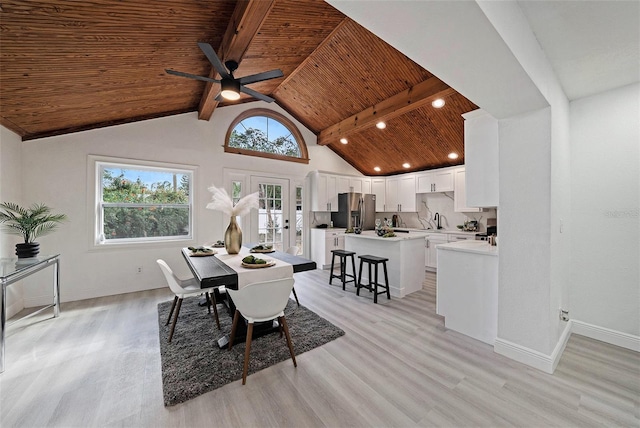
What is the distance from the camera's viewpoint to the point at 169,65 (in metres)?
2.89

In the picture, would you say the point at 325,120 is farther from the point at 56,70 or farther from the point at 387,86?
the point at 56,70

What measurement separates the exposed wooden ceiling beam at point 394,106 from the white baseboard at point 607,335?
310 centimetres

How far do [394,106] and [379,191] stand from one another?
2897mm

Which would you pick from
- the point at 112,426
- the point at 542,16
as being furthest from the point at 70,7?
the point at 542,16

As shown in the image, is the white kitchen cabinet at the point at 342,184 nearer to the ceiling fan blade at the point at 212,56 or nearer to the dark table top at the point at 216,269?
the dark table top at the point at 216,269

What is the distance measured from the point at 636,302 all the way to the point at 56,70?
19.2 ft

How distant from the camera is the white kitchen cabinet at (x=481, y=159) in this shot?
2.42 meters

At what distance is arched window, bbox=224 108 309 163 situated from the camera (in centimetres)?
509

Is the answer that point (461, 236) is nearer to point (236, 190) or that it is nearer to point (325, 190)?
point (325, 190)

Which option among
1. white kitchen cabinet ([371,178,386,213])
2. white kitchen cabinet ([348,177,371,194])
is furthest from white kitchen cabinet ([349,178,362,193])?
white kitchen cabinet ([371,178,386,213])

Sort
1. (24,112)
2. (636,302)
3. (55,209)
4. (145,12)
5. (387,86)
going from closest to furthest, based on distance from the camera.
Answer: (145,12) < (636,302) < (24,112) < (55,209) < (387,86)

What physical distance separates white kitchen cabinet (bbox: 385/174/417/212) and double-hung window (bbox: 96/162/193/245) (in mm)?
4756

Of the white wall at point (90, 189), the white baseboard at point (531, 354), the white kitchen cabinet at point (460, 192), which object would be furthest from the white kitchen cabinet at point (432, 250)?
the white wall at point (90, 189)

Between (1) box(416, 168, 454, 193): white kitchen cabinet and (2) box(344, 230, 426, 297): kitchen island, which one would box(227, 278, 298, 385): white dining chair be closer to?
(2) box(344, 230, 426, 297): kitchen island
